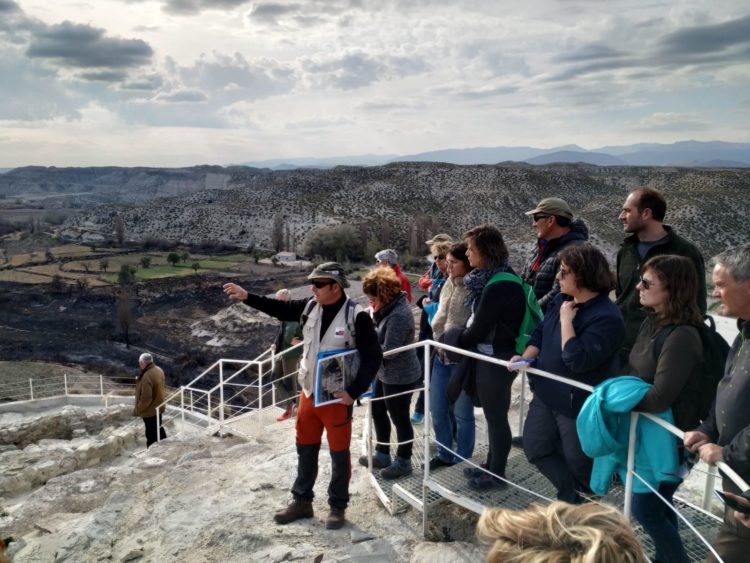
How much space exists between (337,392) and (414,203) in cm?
7722

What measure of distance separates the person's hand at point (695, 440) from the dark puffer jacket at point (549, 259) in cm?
153

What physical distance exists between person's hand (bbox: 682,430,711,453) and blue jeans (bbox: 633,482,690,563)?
0.49 m

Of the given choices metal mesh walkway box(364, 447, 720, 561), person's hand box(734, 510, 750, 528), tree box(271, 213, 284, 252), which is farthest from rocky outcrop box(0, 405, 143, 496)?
tree box(271, 213, 284, 252)

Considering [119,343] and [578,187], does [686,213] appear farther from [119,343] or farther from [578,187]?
[119,343]

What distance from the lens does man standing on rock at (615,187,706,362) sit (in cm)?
368

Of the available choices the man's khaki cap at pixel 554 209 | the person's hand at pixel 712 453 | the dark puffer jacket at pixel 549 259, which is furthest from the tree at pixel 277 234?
the person's hand at pixel 712 453

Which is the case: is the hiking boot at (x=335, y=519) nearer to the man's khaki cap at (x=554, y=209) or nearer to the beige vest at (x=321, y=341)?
the beige vest at (x=321, y=341)

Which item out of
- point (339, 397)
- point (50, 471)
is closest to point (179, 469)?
point (339, 397)

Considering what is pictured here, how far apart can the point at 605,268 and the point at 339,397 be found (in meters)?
1.86

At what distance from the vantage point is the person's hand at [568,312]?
3.03 m

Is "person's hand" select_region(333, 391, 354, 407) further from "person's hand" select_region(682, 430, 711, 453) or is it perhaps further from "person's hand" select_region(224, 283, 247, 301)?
"person's hand" select_region(682, 430, 711, 453)

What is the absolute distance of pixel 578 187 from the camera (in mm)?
80812

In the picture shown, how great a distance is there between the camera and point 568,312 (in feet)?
9.99

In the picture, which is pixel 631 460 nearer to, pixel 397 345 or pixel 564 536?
pixel 564 536
